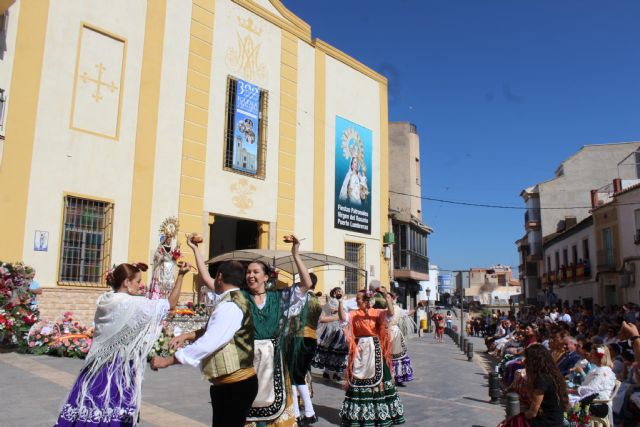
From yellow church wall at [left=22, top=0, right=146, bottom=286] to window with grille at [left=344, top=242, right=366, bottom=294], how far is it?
978 centimetres

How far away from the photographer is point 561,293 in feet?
129

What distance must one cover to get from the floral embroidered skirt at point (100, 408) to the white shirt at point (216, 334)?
78 centimetres

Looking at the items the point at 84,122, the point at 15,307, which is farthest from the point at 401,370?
the point at 84,122

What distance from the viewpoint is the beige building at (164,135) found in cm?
1354

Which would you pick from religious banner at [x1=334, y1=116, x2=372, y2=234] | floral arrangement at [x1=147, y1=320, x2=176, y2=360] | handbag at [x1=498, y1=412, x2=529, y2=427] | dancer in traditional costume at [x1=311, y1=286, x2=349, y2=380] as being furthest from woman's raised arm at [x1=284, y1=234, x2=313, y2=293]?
religious banner at [x1=334, y1=116, x2=372, y2=234]

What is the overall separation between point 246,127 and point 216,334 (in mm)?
15475

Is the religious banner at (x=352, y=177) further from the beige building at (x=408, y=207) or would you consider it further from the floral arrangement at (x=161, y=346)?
the floral arrangement at (x=161, y=346)

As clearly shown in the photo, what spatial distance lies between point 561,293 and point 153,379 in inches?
1393

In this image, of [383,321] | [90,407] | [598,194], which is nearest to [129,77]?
[383,321]

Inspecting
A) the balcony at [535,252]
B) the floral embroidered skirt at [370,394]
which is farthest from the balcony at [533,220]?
the floral embroidered skirt at [370,394]

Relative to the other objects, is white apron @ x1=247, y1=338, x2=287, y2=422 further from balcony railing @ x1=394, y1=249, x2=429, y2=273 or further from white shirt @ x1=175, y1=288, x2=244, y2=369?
balcony railing @ x1=394, y1=249, x2=429, y2=273

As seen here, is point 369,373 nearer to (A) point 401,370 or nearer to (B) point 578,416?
(B) point 578,416

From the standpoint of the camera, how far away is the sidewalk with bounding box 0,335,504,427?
23.4 ft

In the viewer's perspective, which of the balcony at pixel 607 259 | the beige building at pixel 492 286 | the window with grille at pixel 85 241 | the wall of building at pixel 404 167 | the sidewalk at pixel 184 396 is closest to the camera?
the sidewalk at pixel 184 396
